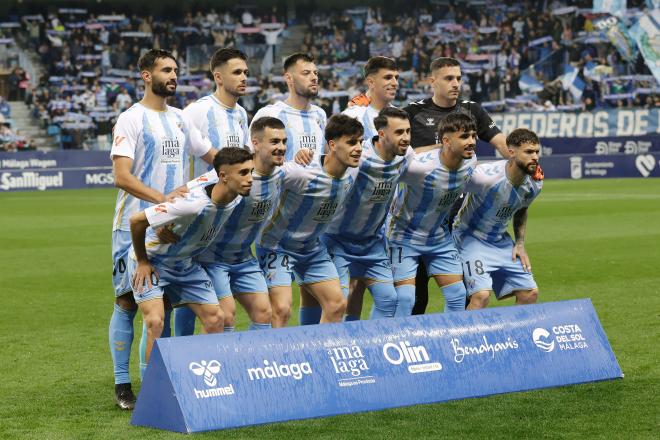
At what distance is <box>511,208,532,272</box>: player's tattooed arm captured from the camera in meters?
8.16

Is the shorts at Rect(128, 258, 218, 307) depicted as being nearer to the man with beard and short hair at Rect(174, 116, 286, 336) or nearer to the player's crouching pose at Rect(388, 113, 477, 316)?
the man with beard and short hair at Rect(174, 116, 286, 336)

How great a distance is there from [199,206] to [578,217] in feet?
48.2

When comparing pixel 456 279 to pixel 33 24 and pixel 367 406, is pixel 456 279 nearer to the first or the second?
pixel 367 406

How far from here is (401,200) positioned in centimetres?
818

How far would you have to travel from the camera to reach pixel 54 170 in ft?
99.1

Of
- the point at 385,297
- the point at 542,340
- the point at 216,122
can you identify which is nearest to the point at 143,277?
the point at 216,122

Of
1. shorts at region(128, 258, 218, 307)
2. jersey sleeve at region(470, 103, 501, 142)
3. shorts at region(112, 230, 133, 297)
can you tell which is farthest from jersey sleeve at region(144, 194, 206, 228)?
jersey sleeve at region(470, 103, 501, 142)

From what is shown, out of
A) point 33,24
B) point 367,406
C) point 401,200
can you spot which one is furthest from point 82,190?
point 367,406

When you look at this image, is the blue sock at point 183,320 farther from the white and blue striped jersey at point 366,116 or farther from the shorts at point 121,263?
the white and blue striped jersey at point 366,116

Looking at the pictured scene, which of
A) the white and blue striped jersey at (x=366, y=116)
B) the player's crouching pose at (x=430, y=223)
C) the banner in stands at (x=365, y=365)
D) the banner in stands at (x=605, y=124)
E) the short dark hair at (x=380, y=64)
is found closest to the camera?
the banner in stands at (x=365, y=365)

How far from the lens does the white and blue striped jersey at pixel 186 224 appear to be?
6383 millimetres

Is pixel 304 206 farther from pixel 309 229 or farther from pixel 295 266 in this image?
pixel 295 266

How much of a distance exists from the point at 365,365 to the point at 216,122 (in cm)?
249

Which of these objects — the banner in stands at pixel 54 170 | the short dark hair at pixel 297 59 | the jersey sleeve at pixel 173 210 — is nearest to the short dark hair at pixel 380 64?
the short dark hair at pixel 297 59
